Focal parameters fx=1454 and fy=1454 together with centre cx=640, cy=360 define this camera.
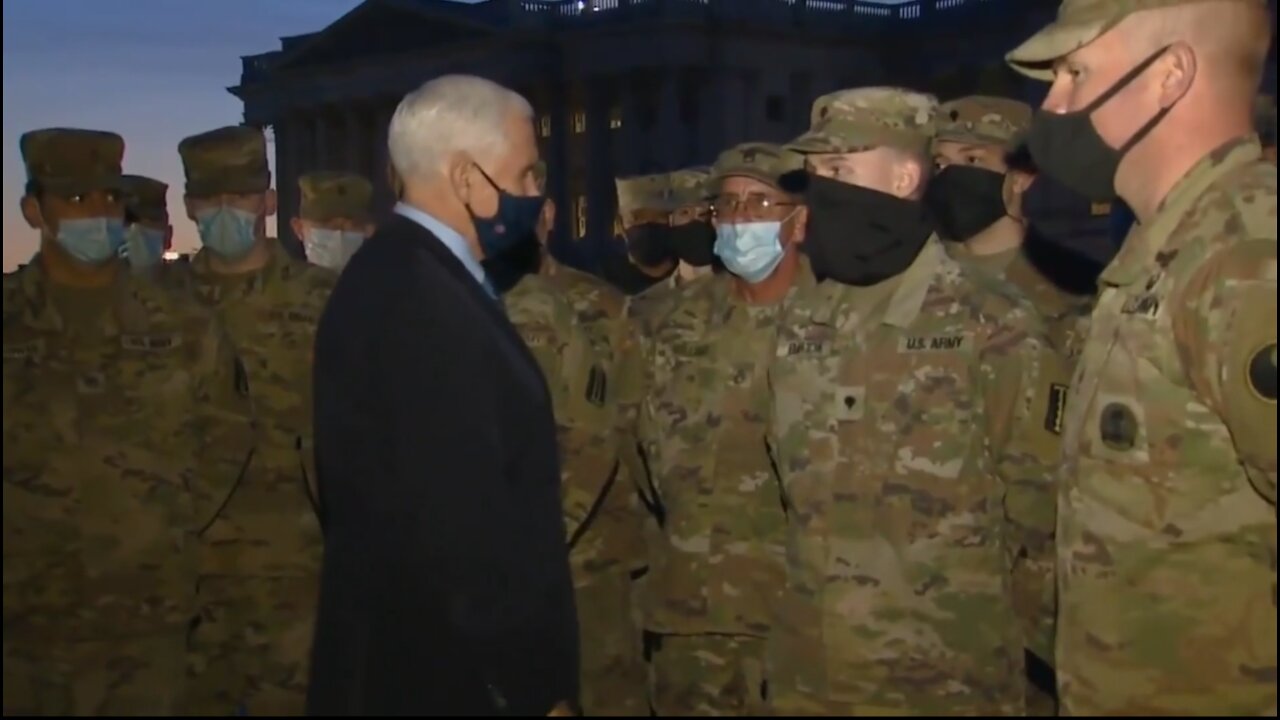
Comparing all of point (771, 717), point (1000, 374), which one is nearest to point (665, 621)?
point (771, 717)

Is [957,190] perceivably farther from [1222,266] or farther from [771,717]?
[1222,266]

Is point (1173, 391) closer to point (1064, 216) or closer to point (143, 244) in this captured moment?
point (143, 244)

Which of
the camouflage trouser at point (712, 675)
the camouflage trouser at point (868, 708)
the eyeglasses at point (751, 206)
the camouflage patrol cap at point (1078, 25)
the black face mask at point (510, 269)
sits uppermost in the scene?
the camouflage patrol cap at point (1078, 25)

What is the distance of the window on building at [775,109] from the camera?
162 feet

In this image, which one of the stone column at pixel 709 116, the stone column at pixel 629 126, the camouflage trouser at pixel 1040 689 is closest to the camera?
the camouflage trouser at pixel 1040 689

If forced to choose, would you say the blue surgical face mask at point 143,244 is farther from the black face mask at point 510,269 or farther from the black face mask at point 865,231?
the black face mask at point 865,231

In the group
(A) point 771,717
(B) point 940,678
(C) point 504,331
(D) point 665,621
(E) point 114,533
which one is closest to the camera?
(C) point 504,331

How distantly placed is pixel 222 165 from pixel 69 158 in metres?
0.91

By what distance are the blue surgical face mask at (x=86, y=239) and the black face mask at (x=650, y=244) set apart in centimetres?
273

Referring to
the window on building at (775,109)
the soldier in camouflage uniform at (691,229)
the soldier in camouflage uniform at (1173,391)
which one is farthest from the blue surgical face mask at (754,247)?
the window on building at (775,109)

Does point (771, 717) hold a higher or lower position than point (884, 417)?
lower

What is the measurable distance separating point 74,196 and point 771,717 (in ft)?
9.16

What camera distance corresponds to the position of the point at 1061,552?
2764 mm

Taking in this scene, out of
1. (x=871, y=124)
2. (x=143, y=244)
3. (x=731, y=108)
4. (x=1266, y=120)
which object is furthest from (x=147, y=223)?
(x=731, y=108)
